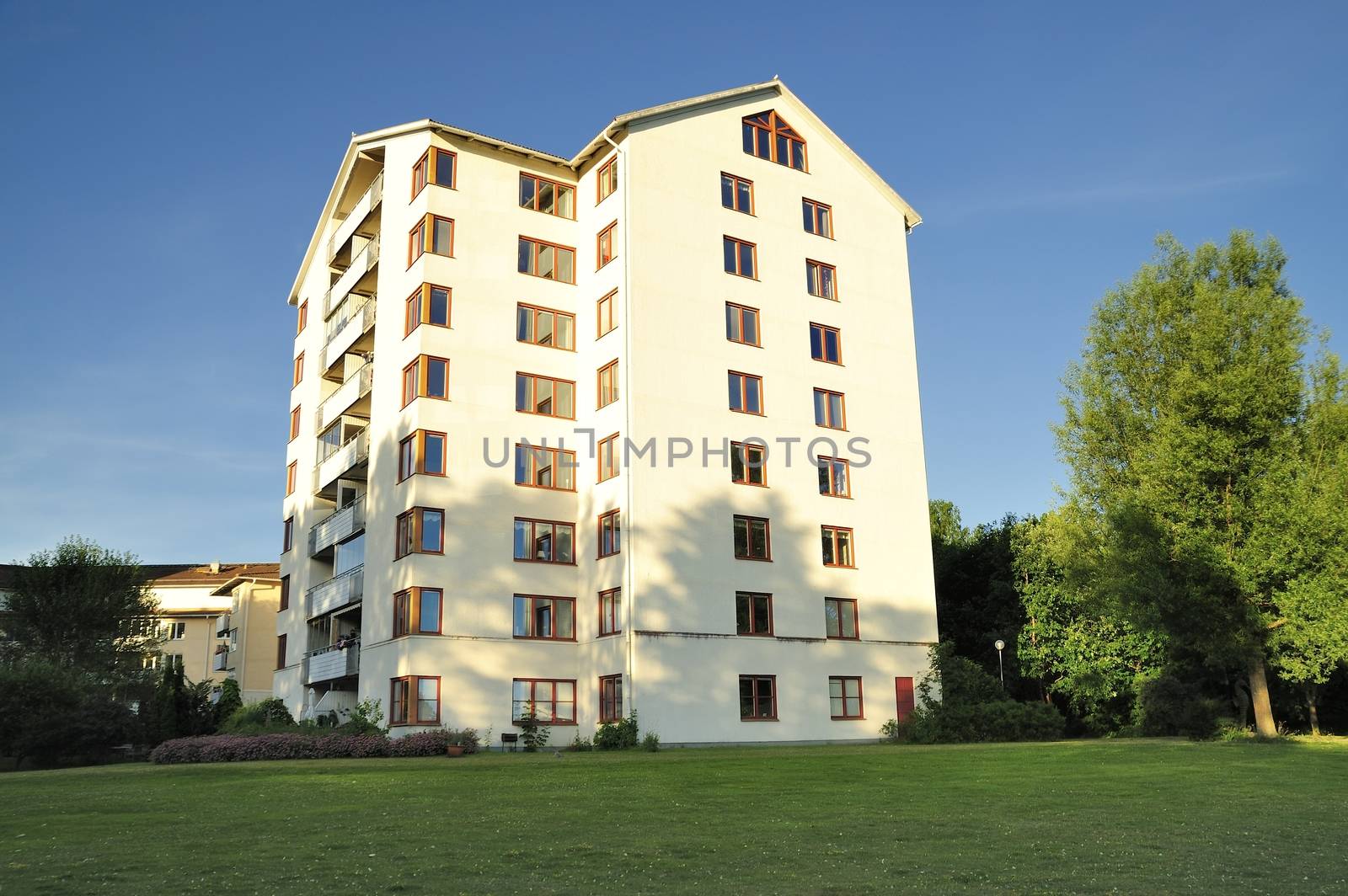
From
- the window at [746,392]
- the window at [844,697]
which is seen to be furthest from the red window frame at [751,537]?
the window at [844,697]

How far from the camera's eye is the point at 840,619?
141ft

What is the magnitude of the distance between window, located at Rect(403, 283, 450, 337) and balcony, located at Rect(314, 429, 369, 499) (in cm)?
664

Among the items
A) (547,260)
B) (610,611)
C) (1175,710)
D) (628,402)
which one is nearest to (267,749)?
(610,611)

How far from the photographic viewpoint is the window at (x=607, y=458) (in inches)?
1601

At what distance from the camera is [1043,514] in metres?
59.1

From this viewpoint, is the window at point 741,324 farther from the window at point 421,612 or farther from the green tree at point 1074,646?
the green tree at point 1074,646

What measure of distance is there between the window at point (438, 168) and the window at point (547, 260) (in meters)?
3.68

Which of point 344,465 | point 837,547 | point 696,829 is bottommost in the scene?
point 696,829

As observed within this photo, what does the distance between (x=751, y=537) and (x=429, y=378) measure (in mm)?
13495

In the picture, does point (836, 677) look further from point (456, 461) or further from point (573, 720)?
point (456, 461)

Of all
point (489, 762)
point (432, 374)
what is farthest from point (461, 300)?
point (489, 762)

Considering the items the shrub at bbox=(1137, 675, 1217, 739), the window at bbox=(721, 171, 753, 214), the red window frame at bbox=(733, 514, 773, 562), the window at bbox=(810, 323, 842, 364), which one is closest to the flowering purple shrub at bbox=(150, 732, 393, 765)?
the red window frame at bbox=(733, 514, 773, 562)

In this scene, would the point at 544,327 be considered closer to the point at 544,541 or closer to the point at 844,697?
the point at 544,541

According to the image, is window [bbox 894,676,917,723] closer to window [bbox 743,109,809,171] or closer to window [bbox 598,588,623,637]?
window [bbox 598,588,623,637]
